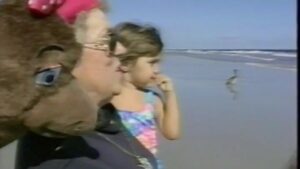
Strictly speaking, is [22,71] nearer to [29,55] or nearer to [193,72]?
[29,55]

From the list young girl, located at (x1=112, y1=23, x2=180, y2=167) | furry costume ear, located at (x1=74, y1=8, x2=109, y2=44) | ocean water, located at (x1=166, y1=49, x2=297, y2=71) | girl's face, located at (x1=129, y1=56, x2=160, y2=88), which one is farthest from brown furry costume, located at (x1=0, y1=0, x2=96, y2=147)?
ocean water, located at (x1=166, y1=49, x2=297, y2=71)

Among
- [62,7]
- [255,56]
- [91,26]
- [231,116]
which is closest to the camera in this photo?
[62,7]

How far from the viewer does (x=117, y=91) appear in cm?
137

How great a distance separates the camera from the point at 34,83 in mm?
1092

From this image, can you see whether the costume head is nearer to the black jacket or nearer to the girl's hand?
the black jacket

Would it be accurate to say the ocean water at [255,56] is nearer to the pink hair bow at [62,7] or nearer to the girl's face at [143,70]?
the girl's face at [143,70]

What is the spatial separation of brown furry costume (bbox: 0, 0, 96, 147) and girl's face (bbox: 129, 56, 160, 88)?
1.02 metres

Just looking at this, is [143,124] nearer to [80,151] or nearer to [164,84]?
[164,84]

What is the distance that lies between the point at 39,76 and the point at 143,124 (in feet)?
3.90

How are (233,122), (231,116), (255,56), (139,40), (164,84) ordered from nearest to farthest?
(139,40), (164,84), (233,122), (231,116), (255,56)

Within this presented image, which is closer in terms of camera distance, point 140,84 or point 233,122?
point 140,84

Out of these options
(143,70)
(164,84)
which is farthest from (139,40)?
(164,84)

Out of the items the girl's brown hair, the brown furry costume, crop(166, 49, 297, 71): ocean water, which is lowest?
crop(166, 49, 297, 71): ocean water

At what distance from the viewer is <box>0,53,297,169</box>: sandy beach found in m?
3.83
